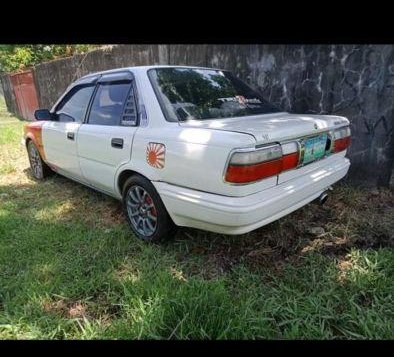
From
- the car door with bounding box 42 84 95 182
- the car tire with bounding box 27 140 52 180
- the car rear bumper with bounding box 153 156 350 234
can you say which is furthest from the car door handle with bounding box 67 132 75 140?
the car rear bumper with bounding box 153 156 350 234

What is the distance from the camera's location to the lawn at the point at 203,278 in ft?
6.72

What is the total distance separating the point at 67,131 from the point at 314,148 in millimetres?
2708

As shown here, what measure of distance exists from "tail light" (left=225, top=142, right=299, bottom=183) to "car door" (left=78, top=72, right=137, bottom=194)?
44.4 inches

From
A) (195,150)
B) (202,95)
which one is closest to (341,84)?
(202,95)

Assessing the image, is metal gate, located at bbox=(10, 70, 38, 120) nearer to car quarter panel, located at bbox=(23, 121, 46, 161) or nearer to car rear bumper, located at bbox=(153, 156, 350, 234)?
car quarter panel, located at bbox=(23, 121, 46, 161)

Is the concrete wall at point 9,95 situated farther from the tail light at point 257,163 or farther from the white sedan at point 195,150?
the tail light at point 257,163

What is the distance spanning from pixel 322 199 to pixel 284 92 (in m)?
2.02

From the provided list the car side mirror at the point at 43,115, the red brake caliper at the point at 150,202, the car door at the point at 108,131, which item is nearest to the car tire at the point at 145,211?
the red brake caliper at the point at 150,202

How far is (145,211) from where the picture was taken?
299cm

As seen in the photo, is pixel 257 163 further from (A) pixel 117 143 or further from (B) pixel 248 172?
(A) pixel 117 143

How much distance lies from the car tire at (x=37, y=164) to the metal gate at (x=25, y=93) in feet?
30.7
